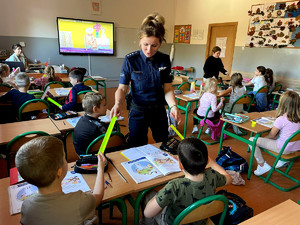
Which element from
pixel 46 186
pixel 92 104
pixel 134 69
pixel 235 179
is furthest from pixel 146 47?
pixel 235 179

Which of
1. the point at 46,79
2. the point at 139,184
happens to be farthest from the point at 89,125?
the point at 46,79

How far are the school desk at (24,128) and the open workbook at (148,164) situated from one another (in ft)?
3.11

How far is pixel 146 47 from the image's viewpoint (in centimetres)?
171

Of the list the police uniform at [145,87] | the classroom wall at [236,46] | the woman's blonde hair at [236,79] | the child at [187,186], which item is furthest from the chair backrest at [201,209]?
the classroom wall at [236,46]

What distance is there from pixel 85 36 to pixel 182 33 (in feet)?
12.1

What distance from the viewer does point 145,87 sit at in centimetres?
184

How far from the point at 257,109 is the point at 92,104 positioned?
12.9 ft

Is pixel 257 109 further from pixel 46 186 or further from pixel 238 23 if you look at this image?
pixel 46 186

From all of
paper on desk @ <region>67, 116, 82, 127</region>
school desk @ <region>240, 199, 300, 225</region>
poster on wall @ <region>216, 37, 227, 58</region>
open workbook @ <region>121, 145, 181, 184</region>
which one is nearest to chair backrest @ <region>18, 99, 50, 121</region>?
paper on desk @ <region>67, 116, 82, 127</region>

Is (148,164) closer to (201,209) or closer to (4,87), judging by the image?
(201,209)

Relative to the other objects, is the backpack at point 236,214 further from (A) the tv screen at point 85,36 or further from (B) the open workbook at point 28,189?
(A) the tv screen at point 85,36

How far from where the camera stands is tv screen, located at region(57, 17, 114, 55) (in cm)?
675

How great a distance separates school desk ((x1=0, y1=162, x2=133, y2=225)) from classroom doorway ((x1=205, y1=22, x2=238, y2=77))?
6290 millimetres

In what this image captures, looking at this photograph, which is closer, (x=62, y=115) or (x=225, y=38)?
(x=62, y=115)
